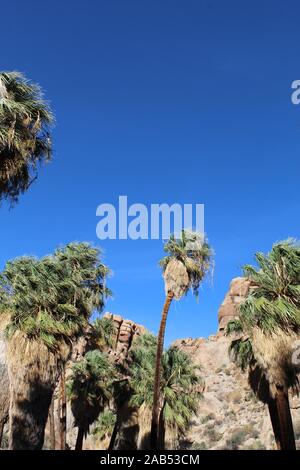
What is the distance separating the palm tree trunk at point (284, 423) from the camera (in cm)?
1620

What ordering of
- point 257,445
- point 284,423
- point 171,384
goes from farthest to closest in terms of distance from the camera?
point 257,445, point 171,384, point 284,423

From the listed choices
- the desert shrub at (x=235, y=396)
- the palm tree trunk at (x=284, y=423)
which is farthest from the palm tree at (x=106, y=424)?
the desert shrub at (x=235, y=396)

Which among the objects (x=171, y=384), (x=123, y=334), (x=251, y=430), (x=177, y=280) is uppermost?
(x=123, y=334)

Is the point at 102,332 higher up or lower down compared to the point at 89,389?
higher up

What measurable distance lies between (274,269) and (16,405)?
43.8 feet

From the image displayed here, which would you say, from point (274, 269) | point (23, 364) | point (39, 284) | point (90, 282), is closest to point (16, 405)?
point (23, 364)

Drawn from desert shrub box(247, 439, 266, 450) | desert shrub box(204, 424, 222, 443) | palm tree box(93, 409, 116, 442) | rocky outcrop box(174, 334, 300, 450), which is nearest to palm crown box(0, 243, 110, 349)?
palm tree box(93, 409, 116, 442)

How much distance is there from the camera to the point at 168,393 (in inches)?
1061

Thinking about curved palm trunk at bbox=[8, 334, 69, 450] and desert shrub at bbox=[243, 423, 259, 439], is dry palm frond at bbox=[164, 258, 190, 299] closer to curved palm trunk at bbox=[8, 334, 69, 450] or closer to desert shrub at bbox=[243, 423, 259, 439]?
curved palm trunk at bbox=[8, 334, 69, 450]

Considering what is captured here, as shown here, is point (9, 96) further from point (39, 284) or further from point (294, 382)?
point (294, 382)

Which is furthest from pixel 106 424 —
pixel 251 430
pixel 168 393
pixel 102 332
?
pixel 251 430

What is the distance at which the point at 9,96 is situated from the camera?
10.5 meters

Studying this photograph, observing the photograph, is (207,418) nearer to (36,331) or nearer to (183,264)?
(183,264)

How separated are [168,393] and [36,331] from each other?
38.1ft
